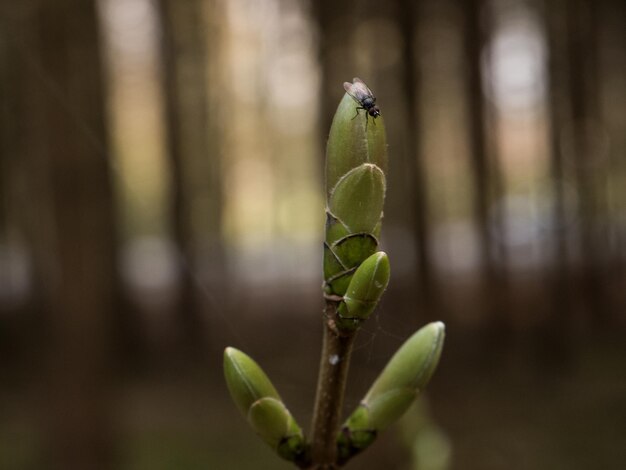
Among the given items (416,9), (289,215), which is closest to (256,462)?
(416,9)

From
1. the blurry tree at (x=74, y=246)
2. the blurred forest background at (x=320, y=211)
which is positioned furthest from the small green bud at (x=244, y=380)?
the blurred forest background at (x=320, y=211)

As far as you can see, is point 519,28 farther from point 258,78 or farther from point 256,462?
point 256,462

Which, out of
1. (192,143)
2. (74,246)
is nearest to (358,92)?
(74,246)

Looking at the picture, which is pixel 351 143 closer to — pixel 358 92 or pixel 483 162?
pixel 358 92

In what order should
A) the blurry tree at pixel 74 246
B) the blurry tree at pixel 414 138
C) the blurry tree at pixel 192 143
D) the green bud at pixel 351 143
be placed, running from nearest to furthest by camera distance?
the green bud at pixel 351 143, the blurry tree at pixel 74 246, the blurry tree at pixel 414 138, the blurry tree at pixel 192 143

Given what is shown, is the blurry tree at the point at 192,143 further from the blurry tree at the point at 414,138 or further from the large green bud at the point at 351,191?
the large green bud at the point at 351,191

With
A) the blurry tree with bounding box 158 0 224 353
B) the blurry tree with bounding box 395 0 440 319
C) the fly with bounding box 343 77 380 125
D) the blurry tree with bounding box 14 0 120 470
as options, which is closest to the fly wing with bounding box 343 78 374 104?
the fly with bounding box 343 77 380 125

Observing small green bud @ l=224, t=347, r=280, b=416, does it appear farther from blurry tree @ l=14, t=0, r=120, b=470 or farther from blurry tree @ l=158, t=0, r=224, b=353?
blurry tree @ l=158, t=0, r=224, b=353
